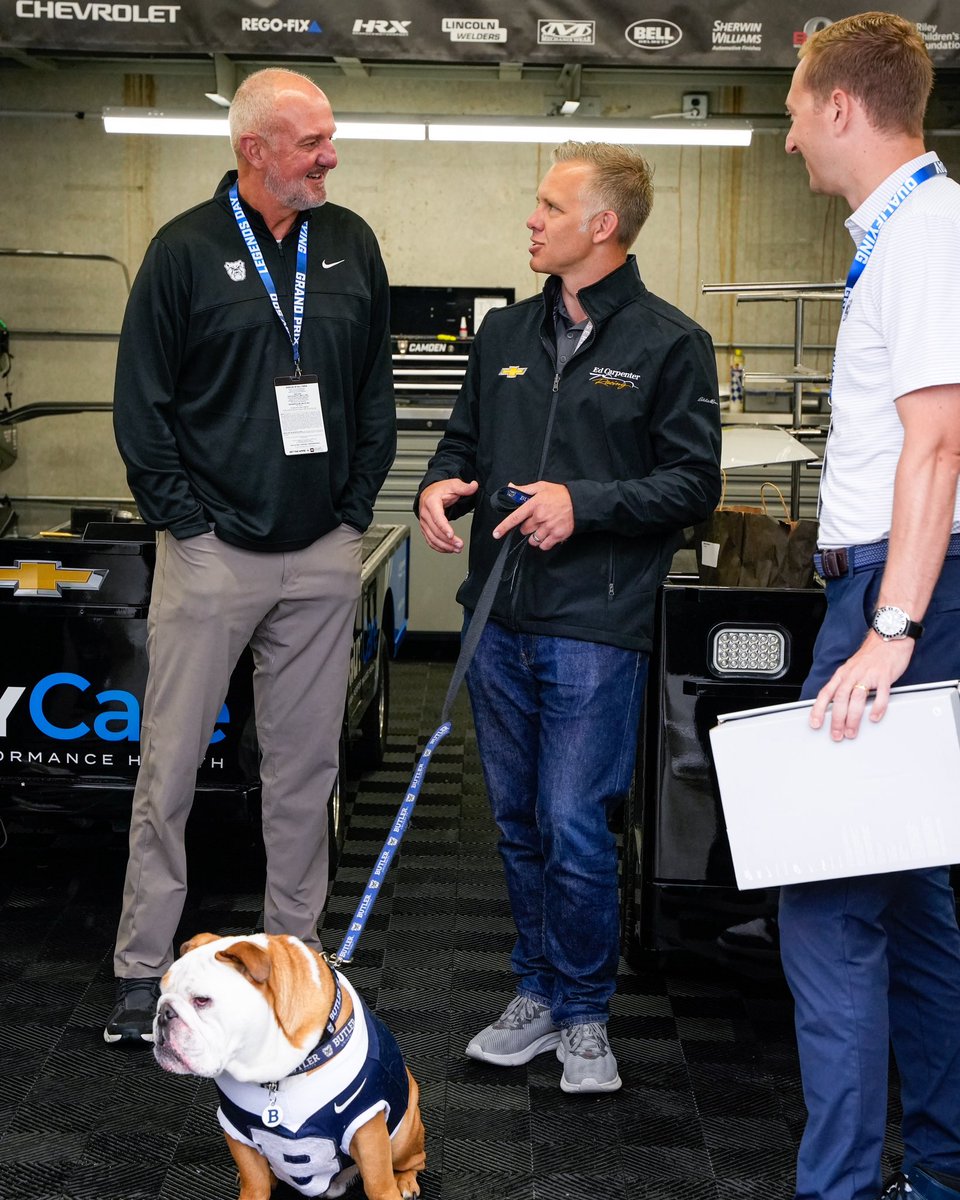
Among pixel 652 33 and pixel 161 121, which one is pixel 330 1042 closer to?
pixel 652 33

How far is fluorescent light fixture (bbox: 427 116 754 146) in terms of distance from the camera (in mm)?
5422

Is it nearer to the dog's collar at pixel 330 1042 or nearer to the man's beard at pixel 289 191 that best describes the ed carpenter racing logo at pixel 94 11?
the man's beard at pixel 289 191

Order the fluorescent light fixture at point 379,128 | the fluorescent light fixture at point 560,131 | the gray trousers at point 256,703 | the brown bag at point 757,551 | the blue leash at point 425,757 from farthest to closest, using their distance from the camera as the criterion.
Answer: the fluorescent light fixture at point 560,131 < the fluorescent light fixture at point 379,128 < the brown bag at point 757,551 < the gray trousers at point 256,703 < the blue leash at point 425,757

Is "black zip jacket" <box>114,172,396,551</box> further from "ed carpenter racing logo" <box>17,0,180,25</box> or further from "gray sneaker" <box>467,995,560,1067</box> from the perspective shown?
"ed carpenter racing logo" <box>17,0,180,25</box>

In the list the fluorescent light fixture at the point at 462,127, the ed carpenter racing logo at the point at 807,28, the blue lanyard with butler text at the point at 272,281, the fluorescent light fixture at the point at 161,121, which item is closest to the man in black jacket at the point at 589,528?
the blue lanyard with butler text at the point at 272,281

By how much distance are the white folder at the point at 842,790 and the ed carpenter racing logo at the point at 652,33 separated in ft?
9.99

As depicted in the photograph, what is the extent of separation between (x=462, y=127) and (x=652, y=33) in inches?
58.3

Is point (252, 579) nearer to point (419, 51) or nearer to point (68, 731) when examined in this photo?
point (68, 731)

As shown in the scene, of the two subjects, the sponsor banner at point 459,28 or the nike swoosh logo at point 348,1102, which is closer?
the nike swoosh logo at point 348,1102

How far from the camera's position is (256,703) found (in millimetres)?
2742

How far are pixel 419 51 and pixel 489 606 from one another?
2.51 m

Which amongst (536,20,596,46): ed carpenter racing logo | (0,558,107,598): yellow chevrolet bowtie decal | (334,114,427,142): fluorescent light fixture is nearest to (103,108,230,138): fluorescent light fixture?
(334,114,427,142): fluorescent light fixture

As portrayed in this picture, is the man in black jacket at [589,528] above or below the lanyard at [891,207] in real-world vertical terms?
below

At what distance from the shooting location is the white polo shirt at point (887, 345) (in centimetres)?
162
